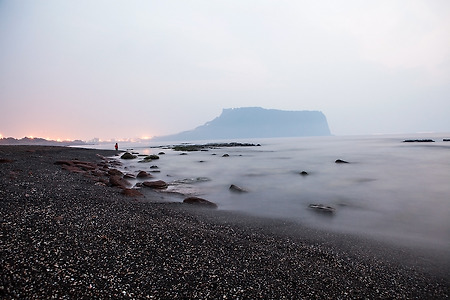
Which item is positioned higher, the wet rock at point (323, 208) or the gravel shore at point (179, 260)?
the gravel shore at point (179, 260)

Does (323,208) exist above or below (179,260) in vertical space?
below

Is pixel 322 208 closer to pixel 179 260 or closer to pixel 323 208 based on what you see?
pixel 323 208

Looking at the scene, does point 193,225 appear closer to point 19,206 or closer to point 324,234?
point 324,234

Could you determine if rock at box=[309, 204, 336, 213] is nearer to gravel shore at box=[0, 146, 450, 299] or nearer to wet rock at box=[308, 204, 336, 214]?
wet rock at box=[308, 204, 336, 214]

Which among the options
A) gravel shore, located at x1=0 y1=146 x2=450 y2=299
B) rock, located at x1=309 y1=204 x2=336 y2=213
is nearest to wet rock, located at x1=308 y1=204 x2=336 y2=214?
rock, located at x1=309 y1=204 x2=336 y2=213

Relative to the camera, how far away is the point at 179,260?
523 centimetres

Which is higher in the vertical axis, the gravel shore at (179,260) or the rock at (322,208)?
the gravel shore at (179,260)

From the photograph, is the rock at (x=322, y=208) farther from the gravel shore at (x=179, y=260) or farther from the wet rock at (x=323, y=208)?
the gravel shore at (x=179, y=260)

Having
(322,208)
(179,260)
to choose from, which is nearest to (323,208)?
(322,208)

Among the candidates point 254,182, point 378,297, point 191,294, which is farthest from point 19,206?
point 254,182

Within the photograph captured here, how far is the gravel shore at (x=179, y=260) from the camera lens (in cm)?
421

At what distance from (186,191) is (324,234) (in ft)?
30.3

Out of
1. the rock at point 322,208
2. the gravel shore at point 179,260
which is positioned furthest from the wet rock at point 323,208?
the gravel shore at point 179,260

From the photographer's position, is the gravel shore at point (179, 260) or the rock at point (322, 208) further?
the rock at point (322, 208)
